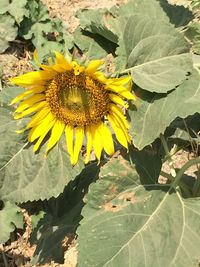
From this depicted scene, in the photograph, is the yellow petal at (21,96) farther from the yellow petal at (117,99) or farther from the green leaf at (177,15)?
the green leaf at (177,15)

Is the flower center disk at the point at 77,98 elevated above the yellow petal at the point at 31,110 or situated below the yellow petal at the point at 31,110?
above

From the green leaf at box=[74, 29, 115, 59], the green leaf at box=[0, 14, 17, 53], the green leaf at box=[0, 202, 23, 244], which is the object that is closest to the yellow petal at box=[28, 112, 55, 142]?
the green leaf at box=[74, 29, 115, 59]

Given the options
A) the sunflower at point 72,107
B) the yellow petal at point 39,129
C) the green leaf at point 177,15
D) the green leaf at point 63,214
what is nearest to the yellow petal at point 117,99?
the sunflower at point 72,107

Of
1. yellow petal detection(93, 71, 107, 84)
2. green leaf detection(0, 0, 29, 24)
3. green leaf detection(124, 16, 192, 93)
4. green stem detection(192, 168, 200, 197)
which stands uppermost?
green leaf detection(124, 16, 192, 93)

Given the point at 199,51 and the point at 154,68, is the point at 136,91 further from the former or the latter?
the point at 199,51

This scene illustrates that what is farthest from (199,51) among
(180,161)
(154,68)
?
(180,161)

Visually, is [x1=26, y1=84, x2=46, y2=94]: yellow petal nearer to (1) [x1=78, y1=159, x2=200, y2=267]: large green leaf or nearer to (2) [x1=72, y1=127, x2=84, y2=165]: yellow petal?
(2) [x1=72, y1=127, x2=84, y2=165]: yellow petal
